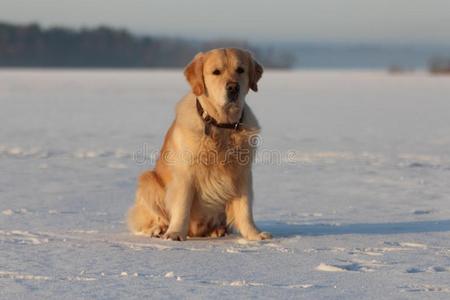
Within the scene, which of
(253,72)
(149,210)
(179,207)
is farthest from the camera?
(149,210)

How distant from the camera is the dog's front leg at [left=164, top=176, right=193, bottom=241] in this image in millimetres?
5070

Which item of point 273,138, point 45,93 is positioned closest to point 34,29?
point 45,93

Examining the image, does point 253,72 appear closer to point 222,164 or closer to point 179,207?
point 222,164

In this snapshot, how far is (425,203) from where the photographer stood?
22.2 ft

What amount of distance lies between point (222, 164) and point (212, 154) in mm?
89

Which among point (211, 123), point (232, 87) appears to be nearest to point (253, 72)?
point (232, 87)

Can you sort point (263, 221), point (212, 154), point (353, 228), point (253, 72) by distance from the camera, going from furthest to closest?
point (263, 221)
point (353, 228)
point (253, 72)
point (212, 154)

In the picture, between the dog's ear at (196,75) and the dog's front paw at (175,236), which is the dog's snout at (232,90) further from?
the dog's front paw at (175,236)

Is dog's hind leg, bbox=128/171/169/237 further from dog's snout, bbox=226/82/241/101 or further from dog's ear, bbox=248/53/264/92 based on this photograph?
dog's ear, bbox=248/53/264/92

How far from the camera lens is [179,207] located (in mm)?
5105

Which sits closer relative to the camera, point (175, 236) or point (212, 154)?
point (212, 154)

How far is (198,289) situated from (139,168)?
5.62 metres

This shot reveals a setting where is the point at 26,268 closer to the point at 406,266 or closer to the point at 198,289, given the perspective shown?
the point at 198,289

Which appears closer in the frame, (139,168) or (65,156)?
(139,168)
